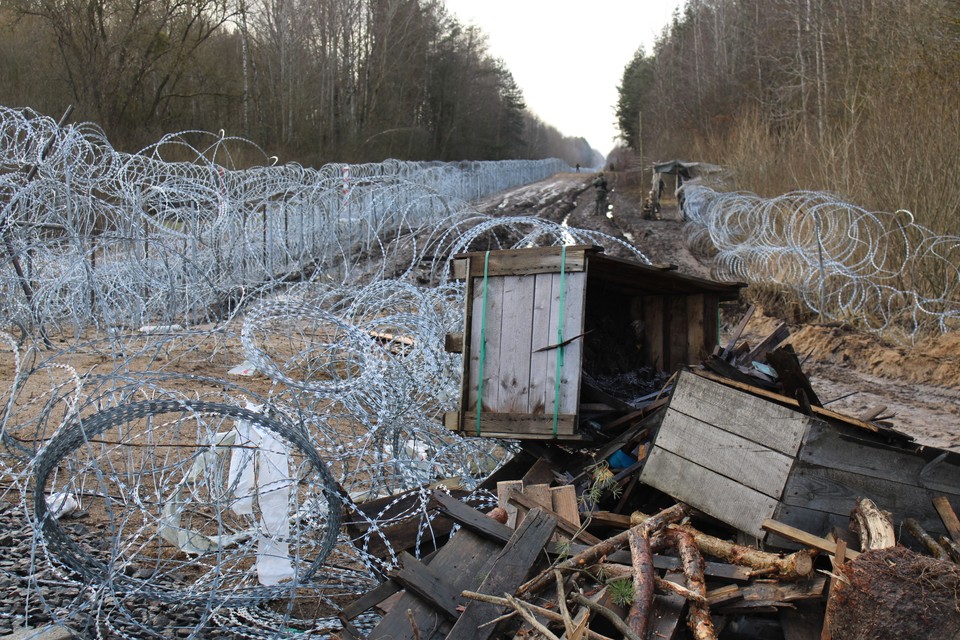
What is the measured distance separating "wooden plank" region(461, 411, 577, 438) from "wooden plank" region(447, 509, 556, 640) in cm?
116

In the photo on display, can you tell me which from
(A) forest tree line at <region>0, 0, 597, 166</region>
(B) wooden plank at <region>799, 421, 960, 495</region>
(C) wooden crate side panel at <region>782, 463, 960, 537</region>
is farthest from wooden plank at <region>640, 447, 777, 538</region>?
(A) forest tree line at <region>0, 0, 597, 166</region>

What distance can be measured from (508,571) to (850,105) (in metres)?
16.2

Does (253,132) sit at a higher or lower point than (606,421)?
higher

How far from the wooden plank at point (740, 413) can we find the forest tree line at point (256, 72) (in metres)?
20.7

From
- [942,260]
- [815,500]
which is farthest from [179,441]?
[942,260]

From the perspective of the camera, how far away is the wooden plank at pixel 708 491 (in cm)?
353

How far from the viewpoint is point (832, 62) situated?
21.3 meters

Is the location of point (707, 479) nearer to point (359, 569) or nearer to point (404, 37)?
point (359, 569)

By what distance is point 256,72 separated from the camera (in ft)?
106

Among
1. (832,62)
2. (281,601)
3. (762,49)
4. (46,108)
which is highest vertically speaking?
(762,49)

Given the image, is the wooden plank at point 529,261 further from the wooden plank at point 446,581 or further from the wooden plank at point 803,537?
the wooden plank at point 803,537

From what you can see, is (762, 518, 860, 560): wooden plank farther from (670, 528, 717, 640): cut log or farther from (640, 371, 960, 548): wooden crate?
(670, 528, 717, 640): cut log

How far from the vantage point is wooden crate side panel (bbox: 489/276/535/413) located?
183 inches

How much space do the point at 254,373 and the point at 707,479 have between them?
5529 mm
